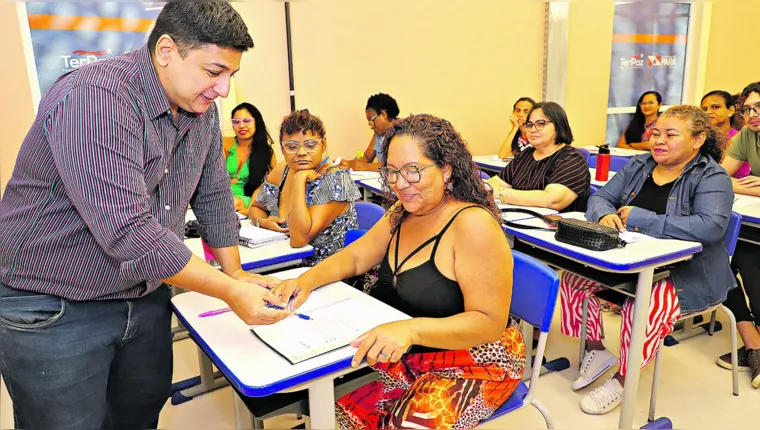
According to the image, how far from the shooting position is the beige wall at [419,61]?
4508 millimetres

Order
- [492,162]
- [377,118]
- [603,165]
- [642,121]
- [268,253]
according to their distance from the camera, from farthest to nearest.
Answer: [642,121], [492,162], [377,118], [603,165], [268,253]

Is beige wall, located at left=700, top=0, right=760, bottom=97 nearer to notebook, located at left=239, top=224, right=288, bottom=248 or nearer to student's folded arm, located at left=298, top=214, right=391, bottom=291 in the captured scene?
notebook, located at left=239, top=224, right=288, bottom=248

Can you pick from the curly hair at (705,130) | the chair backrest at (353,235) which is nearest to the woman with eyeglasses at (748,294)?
the curly hair at (705,130)

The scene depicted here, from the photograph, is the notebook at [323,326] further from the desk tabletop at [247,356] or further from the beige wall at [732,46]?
the beige wall at [732,46]

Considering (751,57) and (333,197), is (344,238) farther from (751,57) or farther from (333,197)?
(751,57)

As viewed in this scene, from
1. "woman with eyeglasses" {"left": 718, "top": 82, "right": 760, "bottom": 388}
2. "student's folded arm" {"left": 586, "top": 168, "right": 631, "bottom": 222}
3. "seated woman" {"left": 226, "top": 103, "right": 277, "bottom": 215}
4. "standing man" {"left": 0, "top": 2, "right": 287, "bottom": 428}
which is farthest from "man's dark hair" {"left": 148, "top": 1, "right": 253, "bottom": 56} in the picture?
"woman with eyeglasses" {"left": 718, "top": 82, "right": 760, "bottom": 388}

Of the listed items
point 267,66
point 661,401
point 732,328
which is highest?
point 267,66

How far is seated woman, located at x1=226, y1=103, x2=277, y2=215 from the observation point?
3.54 m

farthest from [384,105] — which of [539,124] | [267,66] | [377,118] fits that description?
[539,124]

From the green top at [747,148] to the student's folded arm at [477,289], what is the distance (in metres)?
2.56

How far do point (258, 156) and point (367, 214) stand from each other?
142 centimetres

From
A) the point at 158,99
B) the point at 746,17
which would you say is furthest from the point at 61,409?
Answer: the point at 746,17

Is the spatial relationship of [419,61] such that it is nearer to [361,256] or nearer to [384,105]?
[384,105]

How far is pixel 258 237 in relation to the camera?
2248 millimetres
